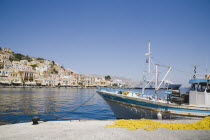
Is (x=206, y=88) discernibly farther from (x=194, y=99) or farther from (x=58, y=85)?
(x=58, y=85)

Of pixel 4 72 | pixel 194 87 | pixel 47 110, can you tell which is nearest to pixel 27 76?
pixel 4 72

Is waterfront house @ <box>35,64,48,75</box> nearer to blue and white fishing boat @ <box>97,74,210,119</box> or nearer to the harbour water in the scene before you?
the harbour water

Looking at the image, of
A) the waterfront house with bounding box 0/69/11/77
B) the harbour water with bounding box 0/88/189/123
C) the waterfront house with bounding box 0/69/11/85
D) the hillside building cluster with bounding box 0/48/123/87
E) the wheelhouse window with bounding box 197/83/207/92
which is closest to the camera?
Result: the wheelhouse window with bounding box 197/83/207/92

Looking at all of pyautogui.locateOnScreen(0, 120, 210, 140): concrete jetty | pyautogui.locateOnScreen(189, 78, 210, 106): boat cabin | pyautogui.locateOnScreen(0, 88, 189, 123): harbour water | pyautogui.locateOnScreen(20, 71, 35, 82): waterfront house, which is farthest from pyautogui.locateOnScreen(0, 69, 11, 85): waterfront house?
pyautogui.locateOnScreen(189, 78, 210, 106): boat cabin

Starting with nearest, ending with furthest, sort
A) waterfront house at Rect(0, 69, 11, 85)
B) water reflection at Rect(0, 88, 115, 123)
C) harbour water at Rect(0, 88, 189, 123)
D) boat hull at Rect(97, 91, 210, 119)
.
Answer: boat hull at Rect(97, 91, 210, 119) < harbour water at Rect(0, 88, 189, 123) < water reflection at Rect(0, 88, 115, 123) < waterfront house at Rect(0, 69, 11, 85)

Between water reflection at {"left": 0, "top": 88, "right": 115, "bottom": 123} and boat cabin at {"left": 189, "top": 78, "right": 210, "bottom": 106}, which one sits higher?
boat cabin at {"left": 189, "top": 78, "right": 210, "bottom": 106}

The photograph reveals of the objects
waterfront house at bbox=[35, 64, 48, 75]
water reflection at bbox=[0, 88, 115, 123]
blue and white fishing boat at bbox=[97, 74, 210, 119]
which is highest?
waterfront house at bbox=[35, 64, 48, 75]

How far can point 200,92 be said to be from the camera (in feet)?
38.1

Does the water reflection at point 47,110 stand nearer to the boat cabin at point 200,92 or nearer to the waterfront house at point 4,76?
the boat cabin at point 200,92

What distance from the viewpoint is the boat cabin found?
11364 mm

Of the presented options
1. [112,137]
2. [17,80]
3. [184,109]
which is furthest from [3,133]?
[17,80]

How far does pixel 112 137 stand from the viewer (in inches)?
250

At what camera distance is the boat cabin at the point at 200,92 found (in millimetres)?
11364

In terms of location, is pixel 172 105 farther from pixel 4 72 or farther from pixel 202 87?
pixel 4 72
